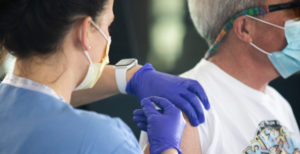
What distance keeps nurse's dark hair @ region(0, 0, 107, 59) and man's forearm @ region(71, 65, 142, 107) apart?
21.7 inches

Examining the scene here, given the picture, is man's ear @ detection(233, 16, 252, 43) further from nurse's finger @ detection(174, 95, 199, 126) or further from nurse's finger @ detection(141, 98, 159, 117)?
nurse's finger @ detection(141, 98, 159, 117)

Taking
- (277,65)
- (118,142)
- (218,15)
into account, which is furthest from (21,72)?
(277,65)

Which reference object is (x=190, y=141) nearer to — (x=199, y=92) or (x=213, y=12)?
(x=199, y=92)

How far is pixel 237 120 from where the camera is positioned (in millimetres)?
1551

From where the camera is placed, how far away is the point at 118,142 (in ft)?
3.27

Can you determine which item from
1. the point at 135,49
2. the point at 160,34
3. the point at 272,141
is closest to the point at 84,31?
the point at 272,141

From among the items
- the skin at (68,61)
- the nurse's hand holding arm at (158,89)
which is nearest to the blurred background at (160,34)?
the nurse's hand holding arm at (158,89)

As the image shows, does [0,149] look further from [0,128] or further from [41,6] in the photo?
[41,6]

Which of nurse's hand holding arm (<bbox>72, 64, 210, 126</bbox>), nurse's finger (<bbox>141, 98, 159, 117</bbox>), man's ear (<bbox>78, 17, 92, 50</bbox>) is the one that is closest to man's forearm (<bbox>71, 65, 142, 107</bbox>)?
nurse's hand holding arm (<bbox>72, 64, 210, 126</bbox>)

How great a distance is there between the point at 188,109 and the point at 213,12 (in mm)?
525

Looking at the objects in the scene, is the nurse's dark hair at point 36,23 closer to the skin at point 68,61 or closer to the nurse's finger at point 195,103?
the skin at point 68,61

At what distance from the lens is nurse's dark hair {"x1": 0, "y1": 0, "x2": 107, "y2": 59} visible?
3.34ft

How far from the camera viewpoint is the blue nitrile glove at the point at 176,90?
1.40m

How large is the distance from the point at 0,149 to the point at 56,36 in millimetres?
310
